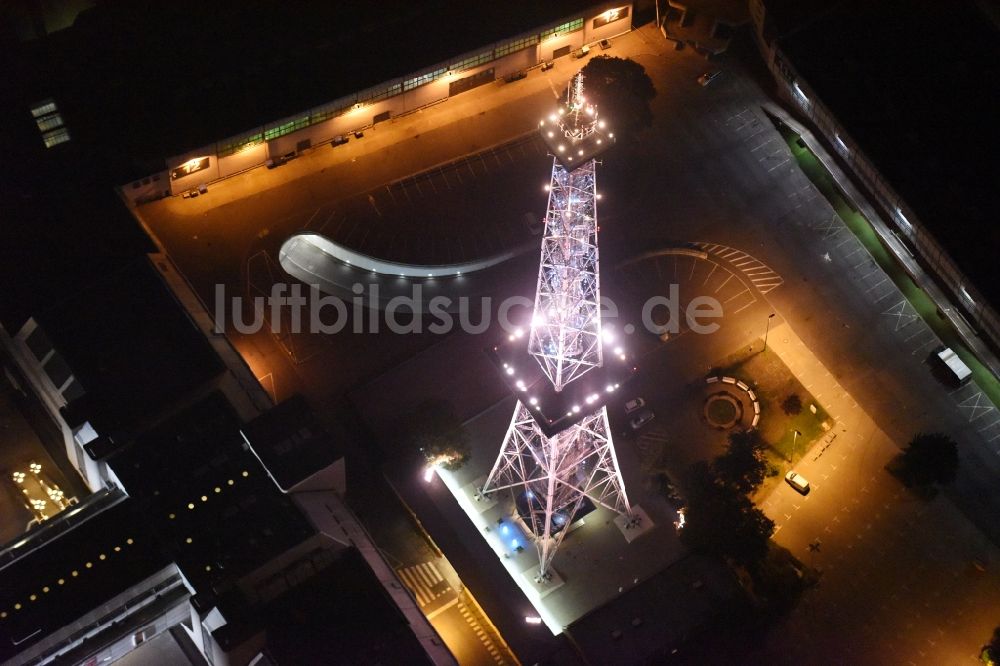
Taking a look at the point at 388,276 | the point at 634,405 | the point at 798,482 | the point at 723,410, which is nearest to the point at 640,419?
the point at 634,405

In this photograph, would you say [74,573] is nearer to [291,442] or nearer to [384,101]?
[291,442]

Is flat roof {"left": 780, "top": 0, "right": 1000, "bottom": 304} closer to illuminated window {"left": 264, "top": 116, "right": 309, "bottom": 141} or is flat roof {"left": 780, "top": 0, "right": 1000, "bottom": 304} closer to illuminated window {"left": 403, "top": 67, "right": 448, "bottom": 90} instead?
illuminated window {"left": 403, "top": 67, "right": 448, "bottom": 90}

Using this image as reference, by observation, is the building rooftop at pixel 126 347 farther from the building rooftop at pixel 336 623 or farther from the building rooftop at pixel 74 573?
the building rooftop at pixel 336 623

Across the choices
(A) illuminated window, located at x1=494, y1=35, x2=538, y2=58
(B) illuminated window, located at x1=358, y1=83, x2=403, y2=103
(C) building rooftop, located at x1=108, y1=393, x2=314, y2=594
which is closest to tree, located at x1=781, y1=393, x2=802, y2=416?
(A) illuminated window, located at x1=494, y1=35, x2=538, y2=58

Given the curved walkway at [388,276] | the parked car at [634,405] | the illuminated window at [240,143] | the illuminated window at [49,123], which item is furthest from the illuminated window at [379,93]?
the parked car at [634,405]

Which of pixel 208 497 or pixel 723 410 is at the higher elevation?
pixel 208 497

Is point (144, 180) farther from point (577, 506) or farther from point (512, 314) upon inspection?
point (577, 506)
